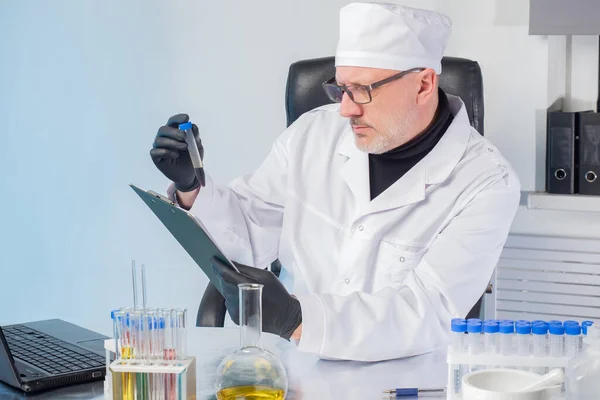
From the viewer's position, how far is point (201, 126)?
3.27 m

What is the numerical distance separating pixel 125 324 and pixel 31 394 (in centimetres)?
25

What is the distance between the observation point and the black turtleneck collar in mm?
2070

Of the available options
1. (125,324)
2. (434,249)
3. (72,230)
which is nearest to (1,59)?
(72,230)

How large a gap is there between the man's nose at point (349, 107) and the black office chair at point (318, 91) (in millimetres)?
254

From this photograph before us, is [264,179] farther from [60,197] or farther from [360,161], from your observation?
[60,197]

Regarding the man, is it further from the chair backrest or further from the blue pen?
the blue pen

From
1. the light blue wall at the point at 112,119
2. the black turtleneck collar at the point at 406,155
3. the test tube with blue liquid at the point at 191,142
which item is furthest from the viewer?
the light blue wall at the point at 112,119

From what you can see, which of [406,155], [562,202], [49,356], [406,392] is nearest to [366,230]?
[406,155]

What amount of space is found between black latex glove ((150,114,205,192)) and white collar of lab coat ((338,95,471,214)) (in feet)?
1.18

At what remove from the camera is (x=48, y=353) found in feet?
5.08

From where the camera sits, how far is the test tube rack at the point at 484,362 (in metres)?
1.20

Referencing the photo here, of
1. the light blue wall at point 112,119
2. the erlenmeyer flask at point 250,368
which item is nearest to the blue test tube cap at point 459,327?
the erlenmeyer flask at point 250,368

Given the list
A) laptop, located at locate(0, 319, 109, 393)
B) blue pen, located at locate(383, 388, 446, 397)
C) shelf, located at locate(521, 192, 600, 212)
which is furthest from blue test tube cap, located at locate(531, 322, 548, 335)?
shelf, located at locate(521, 192, 600, 212)

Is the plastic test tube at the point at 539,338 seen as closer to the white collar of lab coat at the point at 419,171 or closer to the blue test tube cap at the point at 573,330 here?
the blue test tube cap at the point at 573,330
